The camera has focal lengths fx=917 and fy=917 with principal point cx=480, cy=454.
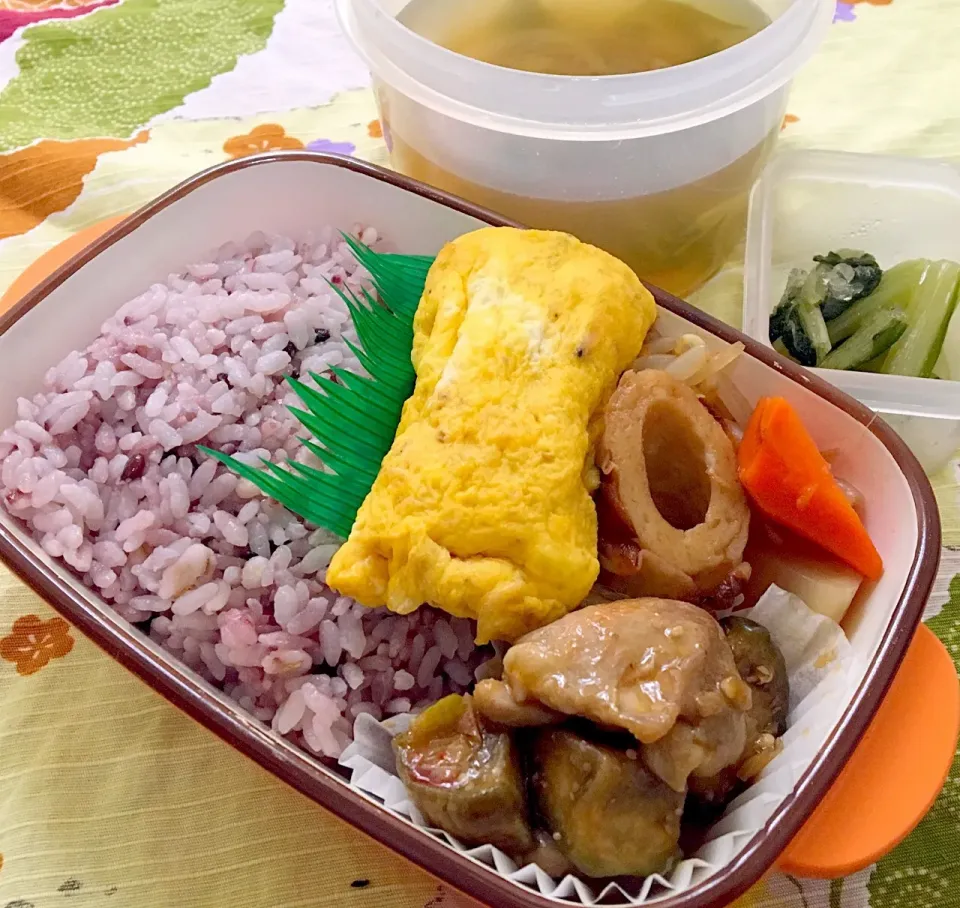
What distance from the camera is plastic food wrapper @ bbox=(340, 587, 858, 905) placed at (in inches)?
33.1

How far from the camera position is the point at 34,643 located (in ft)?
4.15

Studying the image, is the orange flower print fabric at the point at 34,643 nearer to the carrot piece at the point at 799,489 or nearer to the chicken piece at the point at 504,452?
the chicken piece at the point at 504,452

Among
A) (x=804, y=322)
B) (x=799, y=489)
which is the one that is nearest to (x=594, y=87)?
(x=804, y=322)

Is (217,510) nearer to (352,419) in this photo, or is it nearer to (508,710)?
(352,419)

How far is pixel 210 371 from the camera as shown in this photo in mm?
1272

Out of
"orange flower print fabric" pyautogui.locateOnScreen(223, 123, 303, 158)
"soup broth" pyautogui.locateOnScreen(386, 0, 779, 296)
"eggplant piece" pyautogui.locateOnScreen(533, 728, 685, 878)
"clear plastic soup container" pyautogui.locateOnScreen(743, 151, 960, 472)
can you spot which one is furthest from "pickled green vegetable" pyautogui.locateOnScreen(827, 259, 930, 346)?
"orange flower print fabric" pyautogui.locateOnScreen(223, 123, 303, 158)

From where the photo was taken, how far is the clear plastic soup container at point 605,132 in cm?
126

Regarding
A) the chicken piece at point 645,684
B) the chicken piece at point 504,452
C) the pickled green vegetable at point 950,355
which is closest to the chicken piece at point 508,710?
the chicken piece at point 645,684

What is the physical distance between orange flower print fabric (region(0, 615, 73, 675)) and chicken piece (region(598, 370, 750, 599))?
2.49 ft

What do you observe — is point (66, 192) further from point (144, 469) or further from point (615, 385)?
point (615, 385)

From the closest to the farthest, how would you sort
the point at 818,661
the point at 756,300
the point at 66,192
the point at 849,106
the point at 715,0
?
1. the point at 818,661
2. the point at 756,300
3. the point at 715,0
4. the point at 66,192
5. the point at 849,106

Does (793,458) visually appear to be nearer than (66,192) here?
Yes

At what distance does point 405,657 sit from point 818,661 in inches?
18.6

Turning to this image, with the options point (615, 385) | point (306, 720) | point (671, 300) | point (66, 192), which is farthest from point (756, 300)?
point (66, 192)
